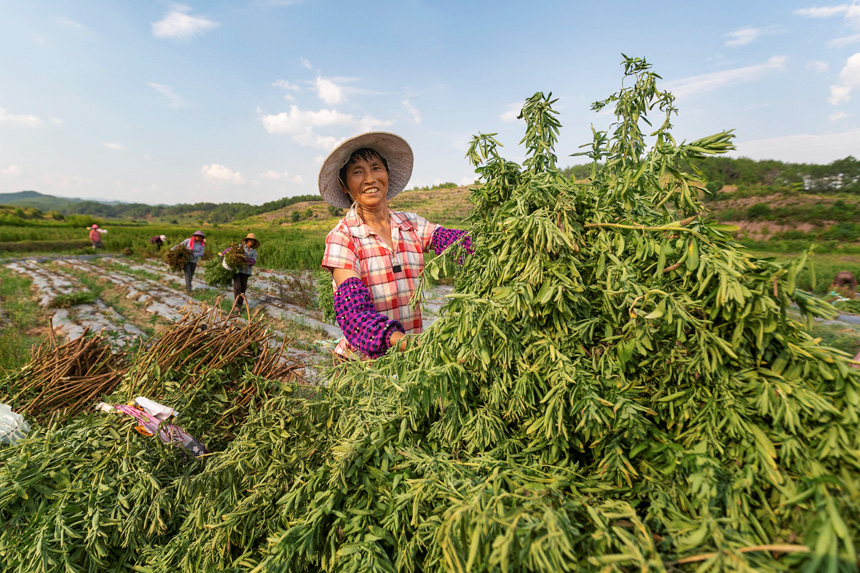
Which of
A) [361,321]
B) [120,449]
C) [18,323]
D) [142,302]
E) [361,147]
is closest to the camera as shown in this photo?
[120,449]

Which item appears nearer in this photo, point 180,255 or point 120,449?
point 120,449

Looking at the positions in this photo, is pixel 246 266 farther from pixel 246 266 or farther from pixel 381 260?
pixel 381 260

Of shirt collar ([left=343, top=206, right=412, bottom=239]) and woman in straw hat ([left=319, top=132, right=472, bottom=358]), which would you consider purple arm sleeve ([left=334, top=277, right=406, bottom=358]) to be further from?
shirt collar ([left=343, top=206, right=412, bottom=239])

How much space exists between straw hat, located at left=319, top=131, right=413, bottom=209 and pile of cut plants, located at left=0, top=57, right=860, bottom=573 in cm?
134

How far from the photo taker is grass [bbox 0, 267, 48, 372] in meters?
4.34

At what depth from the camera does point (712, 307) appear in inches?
29.7

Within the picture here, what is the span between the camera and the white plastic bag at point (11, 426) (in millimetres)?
1650

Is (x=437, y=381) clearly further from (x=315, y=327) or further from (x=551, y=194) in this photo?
(x=315, y=327)

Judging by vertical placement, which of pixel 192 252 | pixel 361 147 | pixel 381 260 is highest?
pixel 361 147

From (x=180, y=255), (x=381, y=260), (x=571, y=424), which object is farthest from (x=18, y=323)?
(x=571, y=424)

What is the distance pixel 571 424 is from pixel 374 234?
1652 mm

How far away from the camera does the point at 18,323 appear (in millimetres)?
7051

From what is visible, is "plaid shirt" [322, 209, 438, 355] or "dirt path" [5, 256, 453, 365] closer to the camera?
"plaid shirt" [322, 209, 438, 355]

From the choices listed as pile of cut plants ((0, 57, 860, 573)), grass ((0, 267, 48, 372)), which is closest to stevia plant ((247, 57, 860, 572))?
pile of cut plants ((0, 57, 860, 573))
